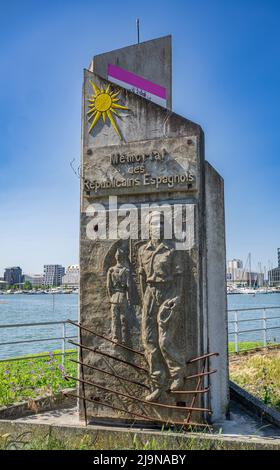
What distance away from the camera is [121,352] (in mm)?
5180

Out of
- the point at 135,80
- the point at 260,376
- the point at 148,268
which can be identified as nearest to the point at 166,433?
the point at 148,268

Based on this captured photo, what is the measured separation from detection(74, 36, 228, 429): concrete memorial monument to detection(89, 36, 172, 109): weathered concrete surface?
143 cm

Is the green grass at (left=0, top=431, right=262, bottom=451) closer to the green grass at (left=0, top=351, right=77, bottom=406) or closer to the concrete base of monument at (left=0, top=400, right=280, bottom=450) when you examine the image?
the concrete base of monument at (left=0, top=400, right=280, bottom=450)

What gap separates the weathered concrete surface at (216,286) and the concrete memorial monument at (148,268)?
12mm

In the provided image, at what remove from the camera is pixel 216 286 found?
5488mm

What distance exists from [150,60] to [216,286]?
3.66m

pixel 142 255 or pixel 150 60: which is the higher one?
pixel 150 60

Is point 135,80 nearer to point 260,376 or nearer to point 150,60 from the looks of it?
point 150,60

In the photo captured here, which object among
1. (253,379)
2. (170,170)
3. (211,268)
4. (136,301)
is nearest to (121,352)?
(136,301)


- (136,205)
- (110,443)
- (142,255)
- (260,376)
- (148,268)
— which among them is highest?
(136,205)

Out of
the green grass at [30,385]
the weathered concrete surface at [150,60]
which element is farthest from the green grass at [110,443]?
the weathered concrete surface at [150,60]

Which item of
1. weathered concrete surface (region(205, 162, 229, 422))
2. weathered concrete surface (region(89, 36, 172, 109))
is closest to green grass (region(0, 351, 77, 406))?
weathered concrete surface (region(205, 162, 229, 422))

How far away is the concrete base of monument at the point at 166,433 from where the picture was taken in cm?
420

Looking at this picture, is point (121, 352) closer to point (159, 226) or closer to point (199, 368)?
point (199, 368)
